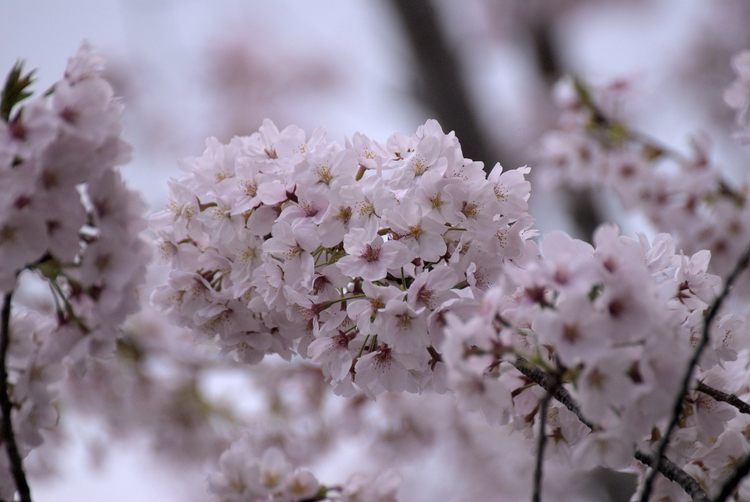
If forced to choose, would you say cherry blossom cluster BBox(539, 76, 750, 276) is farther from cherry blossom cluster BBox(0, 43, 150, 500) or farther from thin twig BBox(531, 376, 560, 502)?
cherry blossom cluster BBox(0, 43, 150, 500)

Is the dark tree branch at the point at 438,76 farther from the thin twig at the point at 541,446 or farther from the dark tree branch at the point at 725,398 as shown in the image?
the thin twig at the point at 541,446

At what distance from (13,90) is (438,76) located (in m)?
2.75

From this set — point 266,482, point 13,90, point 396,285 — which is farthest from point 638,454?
point 13,90

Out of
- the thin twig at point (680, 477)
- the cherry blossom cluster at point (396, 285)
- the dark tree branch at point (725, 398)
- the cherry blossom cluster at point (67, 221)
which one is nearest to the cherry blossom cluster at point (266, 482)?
the cherry blossom cluster at point (396, 285)

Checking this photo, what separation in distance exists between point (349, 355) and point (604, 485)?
8.55 ft

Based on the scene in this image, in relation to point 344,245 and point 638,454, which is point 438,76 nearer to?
point 344,245

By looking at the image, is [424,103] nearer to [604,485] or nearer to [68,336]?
[604,485]

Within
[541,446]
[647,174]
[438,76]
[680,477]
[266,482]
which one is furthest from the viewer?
[438,76]

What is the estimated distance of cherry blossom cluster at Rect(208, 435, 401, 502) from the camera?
841 millimetres

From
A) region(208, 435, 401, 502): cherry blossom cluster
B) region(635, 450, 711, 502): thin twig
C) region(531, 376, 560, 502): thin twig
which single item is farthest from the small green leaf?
region(635, 450, 711, 502): thin twig

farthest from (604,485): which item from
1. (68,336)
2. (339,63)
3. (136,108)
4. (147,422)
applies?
(339,63)

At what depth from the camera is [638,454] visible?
2.55 feet

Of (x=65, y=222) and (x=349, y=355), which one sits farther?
(x=349, y=355)

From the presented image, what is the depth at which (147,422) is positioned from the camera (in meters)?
2.28
